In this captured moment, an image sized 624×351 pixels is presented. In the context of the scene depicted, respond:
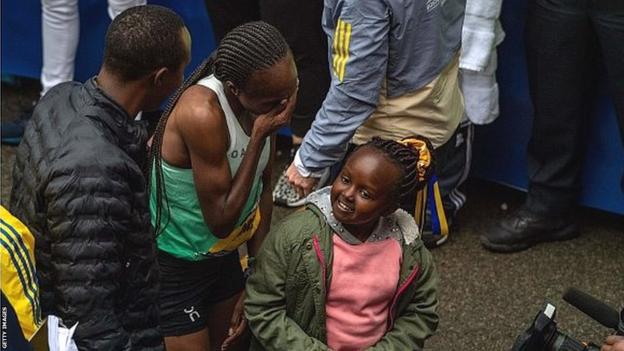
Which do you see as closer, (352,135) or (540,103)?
(352,135)

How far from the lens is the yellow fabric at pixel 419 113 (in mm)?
3590

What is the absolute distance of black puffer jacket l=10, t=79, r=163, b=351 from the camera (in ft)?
7.56

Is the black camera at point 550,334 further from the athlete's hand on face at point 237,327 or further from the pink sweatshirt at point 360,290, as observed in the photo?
the athlete's hand on face at point 237,327

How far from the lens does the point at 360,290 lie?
2832 mm

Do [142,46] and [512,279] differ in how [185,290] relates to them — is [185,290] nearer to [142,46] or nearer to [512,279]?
[142,46]

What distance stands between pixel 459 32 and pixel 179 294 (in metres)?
1.39

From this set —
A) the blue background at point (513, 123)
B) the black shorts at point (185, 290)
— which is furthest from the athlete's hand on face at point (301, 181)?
the blue background at point (513, 123)

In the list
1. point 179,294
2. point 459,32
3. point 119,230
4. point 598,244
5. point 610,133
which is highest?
point 119,230

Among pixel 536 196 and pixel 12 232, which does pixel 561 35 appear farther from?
pixel 12 232

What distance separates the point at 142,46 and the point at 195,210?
59 centimetres

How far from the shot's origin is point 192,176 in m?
2.87

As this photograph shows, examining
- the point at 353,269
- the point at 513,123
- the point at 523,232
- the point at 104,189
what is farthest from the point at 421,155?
the point at 513,123

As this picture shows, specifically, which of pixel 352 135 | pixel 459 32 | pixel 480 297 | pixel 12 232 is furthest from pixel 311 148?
pixel 12 232

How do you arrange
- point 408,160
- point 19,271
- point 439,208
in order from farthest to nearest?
point 439,208 → point 408,160 → point 19,271
